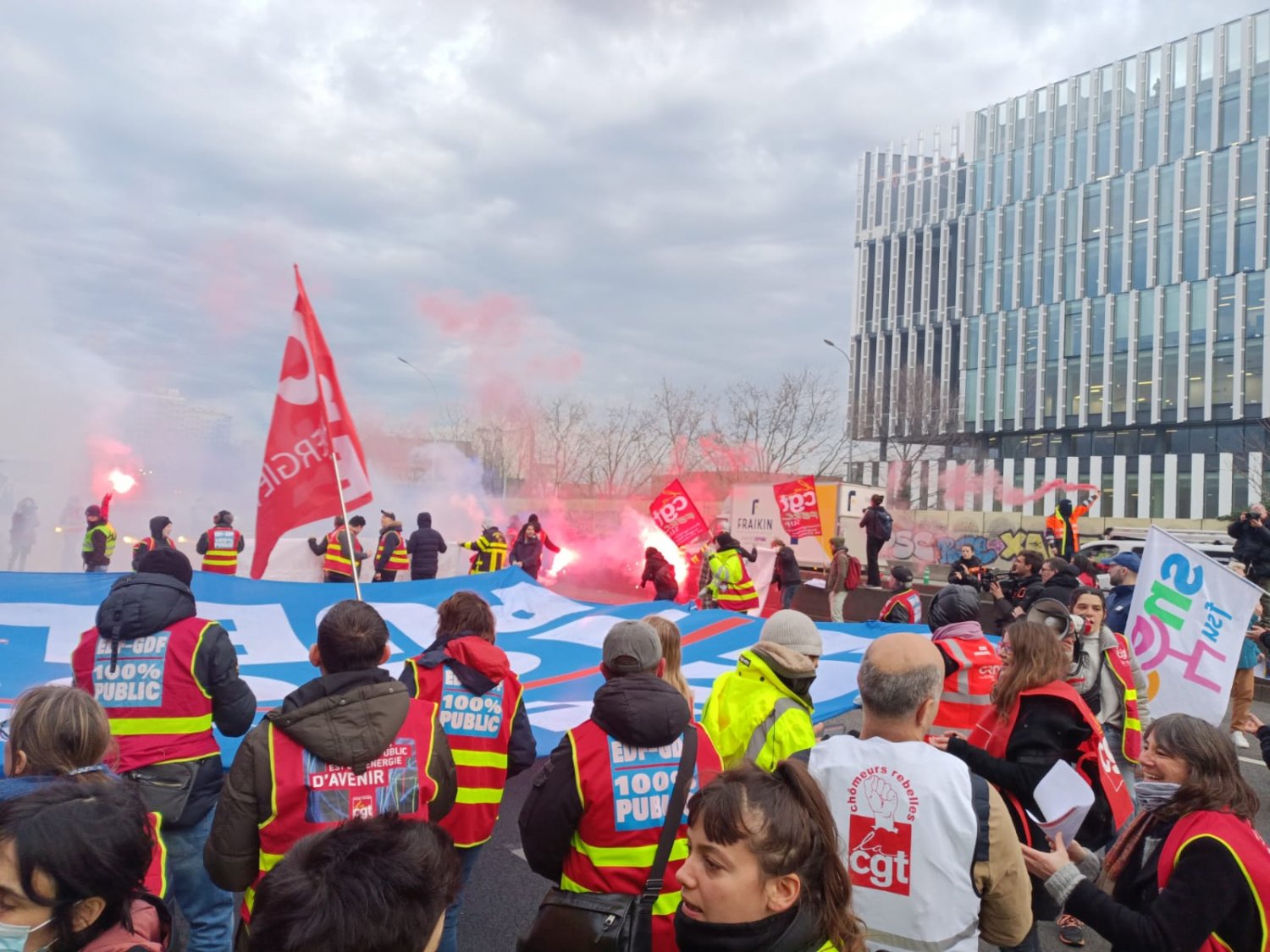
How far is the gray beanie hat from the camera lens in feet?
12.3

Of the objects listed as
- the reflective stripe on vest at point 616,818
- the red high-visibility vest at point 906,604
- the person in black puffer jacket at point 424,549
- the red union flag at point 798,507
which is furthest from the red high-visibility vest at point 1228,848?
the red union flag at point 798,507

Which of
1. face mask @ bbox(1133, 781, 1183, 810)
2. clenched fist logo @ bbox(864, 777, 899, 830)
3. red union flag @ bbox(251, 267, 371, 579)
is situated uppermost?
red union flag @ bbox(251, 267, 371, 579)

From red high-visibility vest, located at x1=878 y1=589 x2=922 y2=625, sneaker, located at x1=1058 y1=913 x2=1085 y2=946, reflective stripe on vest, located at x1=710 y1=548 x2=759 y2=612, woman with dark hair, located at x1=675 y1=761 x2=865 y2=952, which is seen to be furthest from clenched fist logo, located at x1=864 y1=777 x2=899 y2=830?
reflective stripe on vest, located at x1=710 y1=548 x2=759 y2=612

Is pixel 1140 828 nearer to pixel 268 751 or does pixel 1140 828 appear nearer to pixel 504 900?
pixel 268 751

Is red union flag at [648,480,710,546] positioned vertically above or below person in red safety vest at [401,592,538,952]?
above

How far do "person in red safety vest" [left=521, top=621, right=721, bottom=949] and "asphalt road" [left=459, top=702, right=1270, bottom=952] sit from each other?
177 centimetres

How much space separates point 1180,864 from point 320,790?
2.56 meters

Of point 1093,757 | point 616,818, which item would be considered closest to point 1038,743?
point 1093,757

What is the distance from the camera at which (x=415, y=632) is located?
900 cm

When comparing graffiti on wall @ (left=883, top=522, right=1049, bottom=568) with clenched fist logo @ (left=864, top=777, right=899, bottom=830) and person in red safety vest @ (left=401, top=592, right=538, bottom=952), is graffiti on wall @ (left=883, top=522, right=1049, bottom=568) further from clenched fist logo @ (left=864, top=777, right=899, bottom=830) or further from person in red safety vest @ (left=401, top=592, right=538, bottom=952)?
clenched fist logo @ (left=864, top=777, right=899, bottom=830)

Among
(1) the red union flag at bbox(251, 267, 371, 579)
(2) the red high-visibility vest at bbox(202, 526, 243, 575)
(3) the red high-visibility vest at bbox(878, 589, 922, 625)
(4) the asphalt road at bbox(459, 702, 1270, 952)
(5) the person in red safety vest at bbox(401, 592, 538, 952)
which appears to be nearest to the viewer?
(5) the person in red safety vest at bbox(401, 592, 538, 952)

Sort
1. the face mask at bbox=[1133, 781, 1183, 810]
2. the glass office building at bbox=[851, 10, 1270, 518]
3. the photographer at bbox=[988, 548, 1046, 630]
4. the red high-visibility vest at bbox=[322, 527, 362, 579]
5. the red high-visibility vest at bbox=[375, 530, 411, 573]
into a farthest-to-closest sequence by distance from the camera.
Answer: the glass office building at bbox=[851, 10, 1270, 518] < the red high-visibility vest at bbox=[375, 530, 411, 573] < the red high-visibility vest at bbox=[322, 527, 362, 579] < the photographer at bbox=[988, 548, 1046, 630] < the face mask at bbox=[1133, 781, 1183, 810]

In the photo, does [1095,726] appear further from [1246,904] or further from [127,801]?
[127,801]

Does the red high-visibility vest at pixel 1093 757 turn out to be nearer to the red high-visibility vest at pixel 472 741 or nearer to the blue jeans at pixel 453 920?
the red high-visibility vest at pixel 472 741
